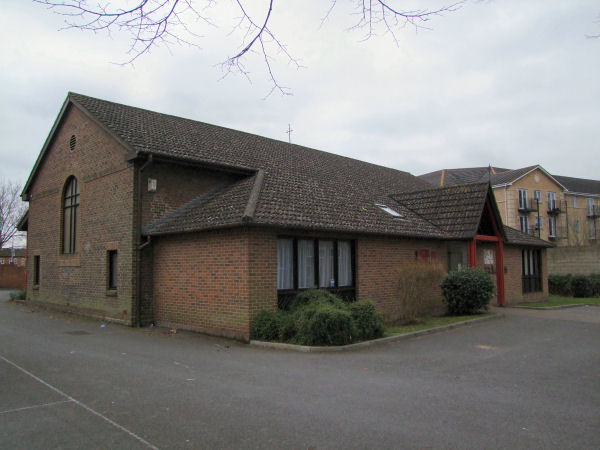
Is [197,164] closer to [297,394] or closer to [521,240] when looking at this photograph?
[297,394]

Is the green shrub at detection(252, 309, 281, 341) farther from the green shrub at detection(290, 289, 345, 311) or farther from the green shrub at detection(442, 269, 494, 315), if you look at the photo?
the green shrub at detection(442, 269, 494, 315)

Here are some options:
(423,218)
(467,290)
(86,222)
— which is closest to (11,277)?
(86,222)

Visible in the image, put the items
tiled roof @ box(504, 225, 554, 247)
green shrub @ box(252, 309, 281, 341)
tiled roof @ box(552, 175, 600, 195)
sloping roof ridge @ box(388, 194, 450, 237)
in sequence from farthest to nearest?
tiled roof @ box(552, 175, 600, 195) < tiled roof @ box(504, 225, 554, 247) < sloping roof ridge @ box(388, 194, 450, 237) < green shrub @ box(252, 309, 281, 341)

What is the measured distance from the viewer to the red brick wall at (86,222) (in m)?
14.3

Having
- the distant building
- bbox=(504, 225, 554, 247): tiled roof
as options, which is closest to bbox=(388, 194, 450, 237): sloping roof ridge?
bbox=(504, 225, 554, 247): tiled roof

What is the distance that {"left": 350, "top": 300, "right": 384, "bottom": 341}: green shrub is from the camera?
35.2ft

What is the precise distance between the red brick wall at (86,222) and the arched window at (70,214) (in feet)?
0.81

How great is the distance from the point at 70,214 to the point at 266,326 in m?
11.1

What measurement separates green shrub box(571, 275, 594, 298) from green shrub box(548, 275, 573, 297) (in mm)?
532

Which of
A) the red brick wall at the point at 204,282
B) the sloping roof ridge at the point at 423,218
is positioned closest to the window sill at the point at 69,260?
the red brick wall at the point at 204,282

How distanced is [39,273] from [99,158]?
7359 mm

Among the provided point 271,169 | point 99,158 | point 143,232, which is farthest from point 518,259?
point 99,158

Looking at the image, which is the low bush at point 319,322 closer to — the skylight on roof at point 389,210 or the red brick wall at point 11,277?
the skylight on roof at point 389,210

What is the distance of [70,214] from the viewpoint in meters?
17.9
